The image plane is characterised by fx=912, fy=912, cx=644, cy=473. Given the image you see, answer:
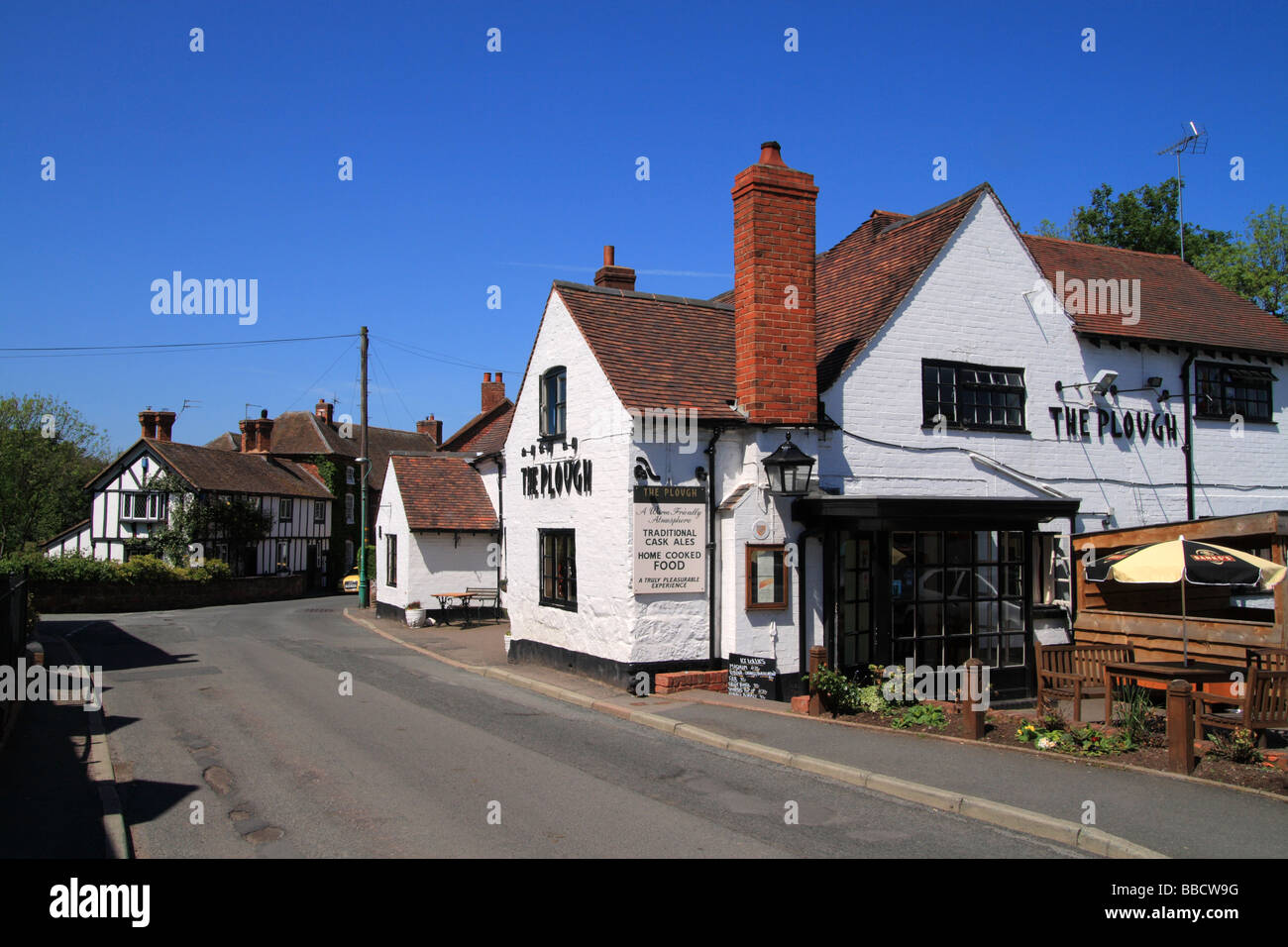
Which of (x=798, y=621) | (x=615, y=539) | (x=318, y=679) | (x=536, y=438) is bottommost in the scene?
(x=318, y=679)

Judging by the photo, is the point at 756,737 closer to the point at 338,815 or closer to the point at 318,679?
the point at 338,815

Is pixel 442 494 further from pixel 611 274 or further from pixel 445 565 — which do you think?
pixel 611 274

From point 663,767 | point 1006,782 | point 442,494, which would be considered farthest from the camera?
point 442,494

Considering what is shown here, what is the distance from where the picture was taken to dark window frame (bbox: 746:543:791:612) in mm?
13156

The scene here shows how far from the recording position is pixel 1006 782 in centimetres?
839

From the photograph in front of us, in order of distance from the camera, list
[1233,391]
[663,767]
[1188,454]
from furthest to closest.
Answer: [1233,391], [1188,454], [663,767]

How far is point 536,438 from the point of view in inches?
664

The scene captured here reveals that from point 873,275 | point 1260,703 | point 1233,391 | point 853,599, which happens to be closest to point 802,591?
point 853,599

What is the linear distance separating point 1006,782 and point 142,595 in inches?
1371

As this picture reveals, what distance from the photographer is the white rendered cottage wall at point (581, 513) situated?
538 inches

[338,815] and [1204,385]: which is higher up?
[1204,385]
